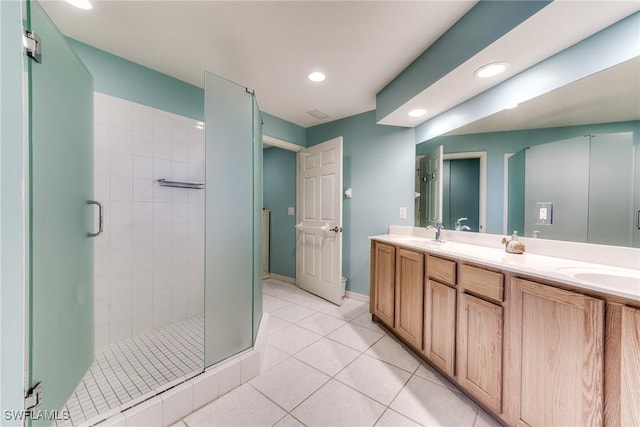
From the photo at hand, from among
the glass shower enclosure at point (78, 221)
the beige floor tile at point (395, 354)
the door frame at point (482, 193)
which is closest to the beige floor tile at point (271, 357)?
the glass shower enclosure at point (78, 221)

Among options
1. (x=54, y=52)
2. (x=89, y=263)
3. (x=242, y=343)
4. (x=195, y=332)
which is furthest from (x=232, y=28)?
(x=195, y=332)

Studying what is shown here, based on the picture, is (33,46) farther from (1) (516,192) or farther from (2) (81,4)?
(1) (516,192)

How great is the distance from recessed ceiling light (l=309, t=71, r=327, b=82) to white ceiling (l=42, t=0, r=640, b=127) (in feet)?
0.18

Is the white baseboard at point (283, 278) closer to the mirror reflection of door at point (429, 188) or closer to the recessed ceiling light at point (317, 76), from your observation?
the mirror reflection of door at point (429, 188)

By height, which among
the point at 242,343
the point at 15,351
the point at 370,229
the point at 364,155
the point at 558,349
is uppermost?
the point at 364,155

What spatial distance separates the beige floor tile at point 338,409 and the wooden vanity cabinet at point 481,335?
55 centimetres

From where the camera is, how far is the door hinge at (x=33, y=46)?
99 centimetres

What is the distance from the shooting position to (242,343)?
5.32 ft

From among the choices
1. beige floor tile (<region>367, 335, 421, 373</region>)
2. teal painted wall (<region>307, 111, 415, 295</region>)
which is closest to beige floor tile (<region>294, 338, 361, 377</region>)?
beige floor tile (<region>367, 335, 421, 373</region>)

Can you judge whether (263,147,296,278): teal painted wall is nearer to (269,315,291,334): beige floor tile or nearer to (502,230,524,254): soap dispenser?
(269,315,291,334): beige floor tile

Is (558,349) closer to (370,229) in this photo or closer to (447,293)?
(447,293)

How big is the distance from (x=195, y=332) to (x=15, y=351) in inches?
60.5

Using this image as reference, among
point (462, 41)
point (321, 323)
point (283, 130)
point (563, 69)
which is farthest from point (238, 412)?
point (283, 130)

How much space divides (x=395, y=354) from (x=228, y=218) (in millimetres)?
1716
